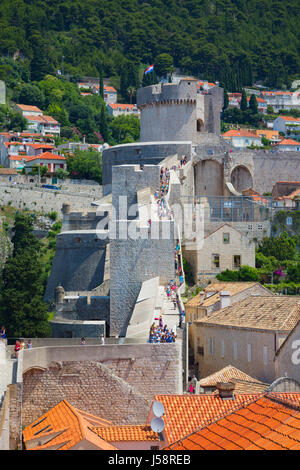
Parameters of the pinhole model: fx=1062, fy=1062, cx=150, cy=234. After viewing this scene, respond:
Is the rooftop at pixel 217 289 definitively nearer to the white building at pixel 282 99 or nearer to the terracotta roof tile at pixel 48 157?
the terracotta roof tile at pixel 48 157

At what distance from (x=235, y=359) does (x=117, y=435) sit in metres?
11.8

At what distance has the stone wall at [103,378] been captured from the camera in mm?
25438

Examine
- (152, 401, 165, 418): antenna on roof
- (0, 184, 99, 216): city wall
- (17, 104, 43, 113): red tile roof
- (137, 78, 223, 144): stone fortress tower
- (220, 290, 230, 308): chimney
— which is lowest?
(152, 401, 165, 418): antenna on roof

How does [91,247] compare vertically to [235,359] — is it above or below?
above

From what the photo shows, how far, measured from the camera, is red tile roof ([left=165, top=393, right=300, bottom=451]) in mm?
16719

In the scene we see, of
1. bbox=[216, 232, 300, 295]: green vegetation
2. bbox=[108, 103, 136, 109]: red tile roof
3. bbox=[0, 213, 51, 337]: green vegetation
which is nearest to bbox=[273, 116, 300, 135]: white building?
bbox=[108, 103, 136, 109]: red tile roof

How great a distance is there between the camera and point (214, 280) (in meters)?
41.8

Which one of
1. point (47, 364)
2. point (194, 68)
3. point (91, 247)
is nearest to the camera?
point (47, 364)

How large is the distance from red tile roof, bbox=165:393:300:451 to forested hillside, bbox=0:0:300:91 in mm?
137089

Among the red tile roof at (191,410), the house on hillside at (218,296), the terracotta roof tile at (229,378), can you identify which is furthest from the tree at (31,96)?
the red tile roof at (191,410)

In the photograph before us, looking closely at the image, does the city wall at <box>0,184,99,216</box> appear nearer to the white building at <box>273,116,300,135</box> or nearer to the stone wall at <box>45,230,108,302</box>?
the stone wall at <box>45,230,108,302</box>

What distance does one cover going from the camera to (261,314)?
109 feet
